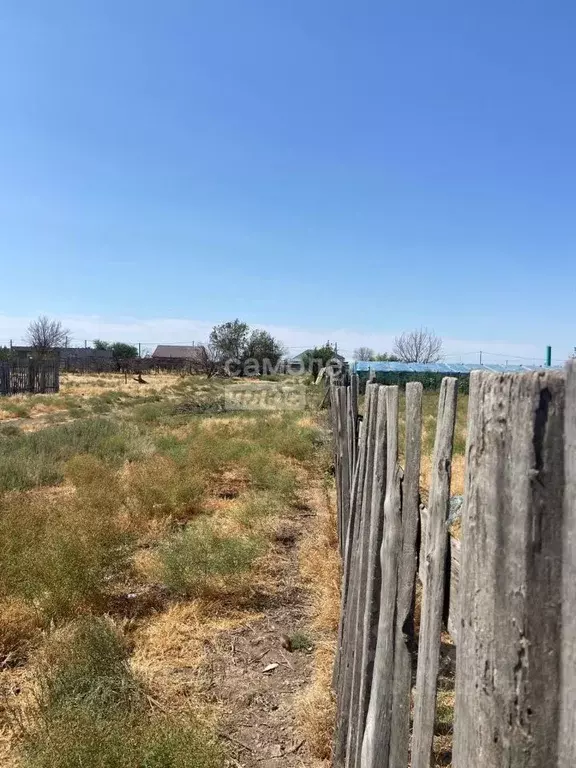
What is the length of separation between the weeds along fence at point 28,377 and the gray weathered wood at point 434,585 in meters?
27.7

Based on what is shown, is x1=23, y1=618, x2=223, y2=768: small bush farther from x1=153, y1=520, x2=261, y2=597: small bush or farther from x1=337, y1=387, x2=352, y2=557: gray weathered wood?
x1=337, y1=387, x2=352, y2=557: gray weathered wood

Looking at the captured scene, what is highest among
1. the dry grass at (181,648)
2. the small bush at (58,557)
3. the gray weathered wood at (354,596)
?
the gray weathered wood at (354,596)

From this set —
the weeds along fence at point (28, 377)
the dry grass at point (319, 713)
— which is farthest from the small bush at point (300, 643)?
the weeds along fence at point (28, 377)

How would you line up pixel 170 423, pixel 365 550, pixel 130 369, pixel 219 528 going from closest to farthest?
1. pixel 365 550
2. pixel 219 528
3. pixel 170 423
4. pixel 130 369

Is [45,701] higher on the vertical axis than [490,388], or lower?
lower

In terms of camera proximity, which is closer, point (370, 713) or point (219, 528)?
point (370, 713)

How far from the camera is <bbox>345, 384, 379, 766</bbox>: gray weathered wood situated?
1.97 meters

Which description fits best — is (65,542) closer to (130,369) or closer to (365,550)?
(365,550)

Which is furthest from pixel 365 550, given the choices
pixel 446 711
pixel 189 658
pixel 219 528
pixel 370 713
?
pixel 219 528

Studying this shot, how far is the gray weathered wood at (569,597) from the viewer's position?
747 millimetres

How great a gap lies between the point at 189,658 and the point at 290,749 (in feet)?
3.08

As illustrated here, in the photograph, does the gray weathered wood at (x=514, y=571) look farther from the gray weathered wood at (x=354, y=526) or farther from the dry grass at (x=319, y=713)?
the dry grass at (x=319, y=713)

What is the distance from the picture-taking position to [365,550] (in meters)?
2.07

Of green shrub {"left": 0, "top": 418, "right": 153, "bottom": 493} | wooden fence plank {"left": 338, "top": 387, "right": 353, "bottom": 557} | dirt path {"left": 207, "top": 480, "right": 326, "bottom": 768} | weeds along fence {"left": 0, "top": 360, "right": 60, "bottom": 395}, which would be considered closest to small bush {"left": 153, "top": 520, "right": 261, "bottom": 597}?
dirt path {"left": 207, "top": 480, "right": 326, "bottom": 768}
